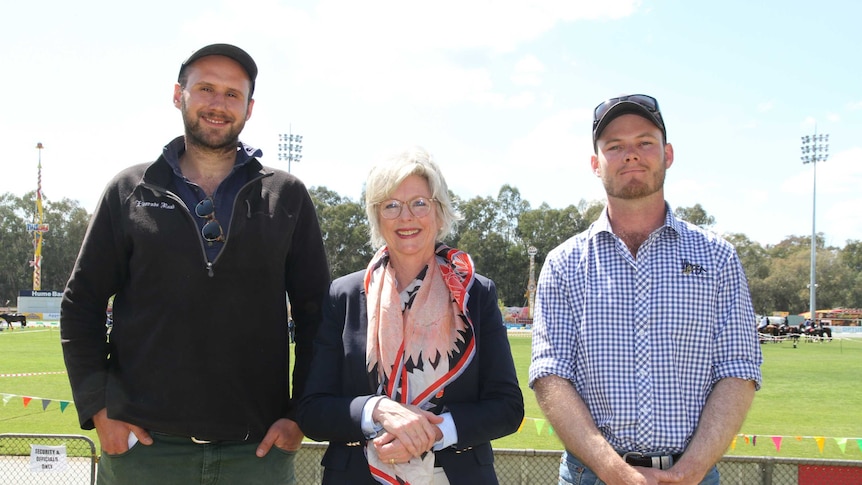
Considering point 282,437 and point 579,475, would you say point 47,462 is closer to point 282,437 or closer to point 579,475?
point 282,437

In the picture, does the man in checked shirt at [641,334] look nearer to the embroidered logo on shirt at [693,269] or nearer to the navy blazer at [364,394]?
the embroidered logo on shirt at [693,269]

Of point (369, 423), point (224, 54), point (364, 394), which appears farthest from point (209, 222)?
point (369, 423)

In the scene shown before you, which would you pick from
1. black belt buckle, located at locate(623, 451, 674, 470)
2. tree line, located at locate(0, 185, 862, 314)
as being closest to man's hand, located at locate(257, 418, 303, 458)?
black belt buckle, located at locate(623, 451, 674, 470)

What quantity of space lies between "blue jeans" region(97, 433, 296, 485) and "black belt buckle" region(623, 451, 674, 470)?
1.50m

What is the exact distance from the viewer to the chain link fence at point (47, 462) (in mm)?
4711

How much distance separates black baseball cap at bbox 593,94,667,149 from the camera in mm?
2768

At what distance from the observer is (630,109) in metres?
2.77

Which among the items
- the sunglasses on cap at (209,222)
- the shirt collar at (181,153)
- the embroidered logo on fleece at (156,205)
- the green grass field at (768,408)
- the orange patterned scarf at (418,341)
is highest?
the shirt collar at (181,153)

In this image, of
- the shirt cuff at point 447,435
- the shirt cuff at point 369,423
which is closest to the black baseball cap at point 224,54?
the shirt cuff at point 369,423

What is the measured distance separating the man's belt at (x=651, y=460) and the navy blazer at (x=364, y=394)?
1.49 ft

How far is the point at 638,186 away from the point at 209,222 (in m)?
1.77

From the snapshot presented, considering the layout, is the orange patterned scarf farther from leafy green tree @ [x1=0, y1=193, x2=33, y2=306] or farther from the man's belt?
leafy green tree @ [x1=0, y1=193, x2=33, y2=306]

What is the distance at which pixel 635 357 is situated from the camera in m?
2.62

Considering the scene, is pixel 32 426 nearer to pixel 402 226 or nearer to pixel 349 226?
pixel 402 226
